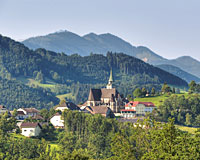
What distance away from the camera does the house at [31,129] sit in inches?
4540

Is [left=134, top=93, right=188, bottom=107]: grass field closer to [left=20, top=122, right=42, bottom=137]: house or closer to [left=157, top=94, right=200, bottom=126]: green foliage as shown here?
[left=157, top=94, right=200, bottom=126]: green foliage

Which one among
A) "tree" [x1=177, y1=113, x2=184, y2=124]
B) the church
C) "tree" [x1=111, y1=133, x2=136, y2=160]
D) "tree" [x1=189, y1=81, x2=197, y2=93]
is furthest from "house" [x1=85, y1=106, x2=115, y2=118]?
"tree" [x1=111, y1=133, x2=136, y2=160]

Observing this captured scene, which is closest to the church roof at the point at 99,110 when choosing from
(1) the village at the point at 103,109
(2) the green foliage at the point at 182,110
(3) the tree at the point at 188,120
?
(1) the village at the point at 103,109

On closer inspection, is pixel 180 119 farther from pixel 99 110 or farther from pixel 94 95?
pixel 94 95

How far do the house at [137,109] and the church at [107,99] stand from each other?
385cm

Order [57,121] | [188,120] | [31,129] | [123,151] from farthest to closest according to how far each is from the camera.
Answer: [188,120] < [57,121] < [31,129] < [123,151]

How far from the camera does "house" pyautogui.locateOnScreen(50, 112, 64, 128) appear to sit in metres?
130

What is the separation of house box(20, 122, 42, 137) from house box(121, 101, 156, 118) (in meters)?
49.9

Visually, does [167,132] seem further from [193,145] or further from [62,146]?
[62,146]

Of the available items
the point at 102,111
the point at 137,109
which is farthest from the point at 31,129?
the point at 137,109

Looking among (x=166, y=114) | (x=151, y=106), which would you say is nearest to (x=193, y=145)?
(x=166, y=114)

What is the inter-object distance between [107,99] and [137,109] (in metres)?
13.0

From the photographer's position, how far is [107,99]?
551 ft

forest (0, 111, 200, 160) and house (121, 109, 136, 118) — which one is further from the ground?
house (121, 109, 136, 118)
